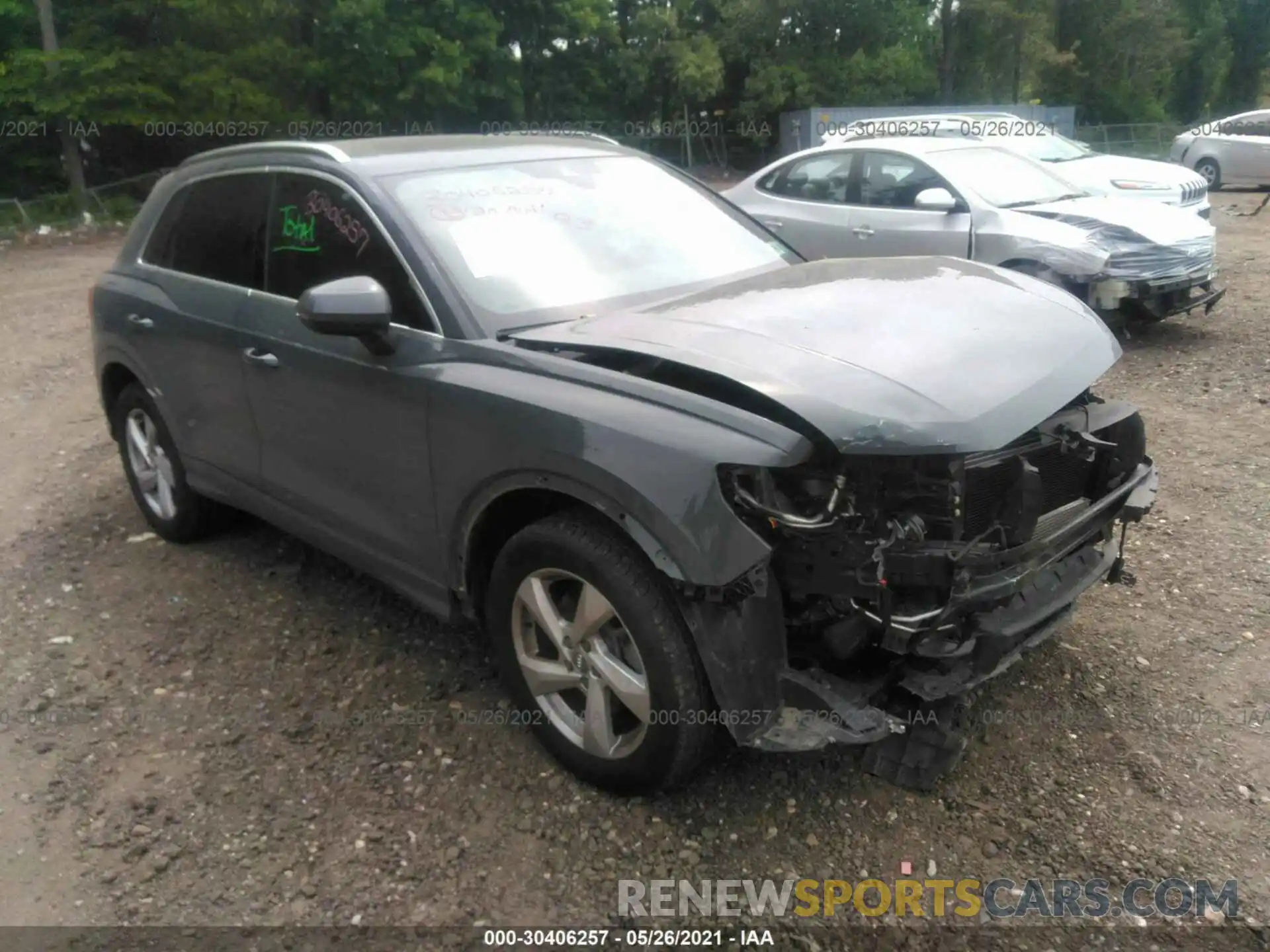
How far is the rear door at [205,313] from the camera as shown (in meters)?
4.02

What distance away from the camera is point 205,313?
4.16 meters

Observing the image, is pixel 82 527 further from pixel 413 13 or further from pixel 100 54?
pixel 413 13

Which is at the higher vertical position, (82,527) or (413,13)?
(413,13)

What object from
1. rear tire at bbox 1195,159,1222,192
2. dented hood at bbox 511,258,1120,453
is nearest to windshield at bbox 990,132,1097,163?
rear tire at bbox 1195,159,1222,192

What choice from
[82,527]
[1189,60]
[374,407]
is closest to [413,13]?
[82,527]

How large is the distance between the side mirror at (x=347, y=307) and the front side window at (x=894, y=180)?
20.1 feet

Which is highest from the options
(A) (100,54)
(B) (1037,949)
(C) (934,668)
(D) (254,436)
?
(A) (100,54)

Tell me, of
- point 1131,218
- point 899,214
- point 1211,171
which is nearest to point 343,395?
point 899,214

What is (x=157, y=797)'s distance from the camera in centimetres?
320

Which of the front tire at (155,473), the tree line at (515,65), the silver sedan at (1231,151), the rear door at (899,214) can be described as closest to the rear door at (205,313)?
the front tire at (155,473)

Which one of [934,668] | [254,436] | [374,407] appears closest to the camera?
[934,668]

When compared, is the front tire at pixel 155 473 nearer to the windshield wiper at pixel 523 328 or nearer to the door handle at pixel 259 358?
the door handle at pixel 259 358

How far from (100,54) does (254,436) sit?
71.0 feet

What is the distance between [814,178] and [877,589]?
7.22 meters
